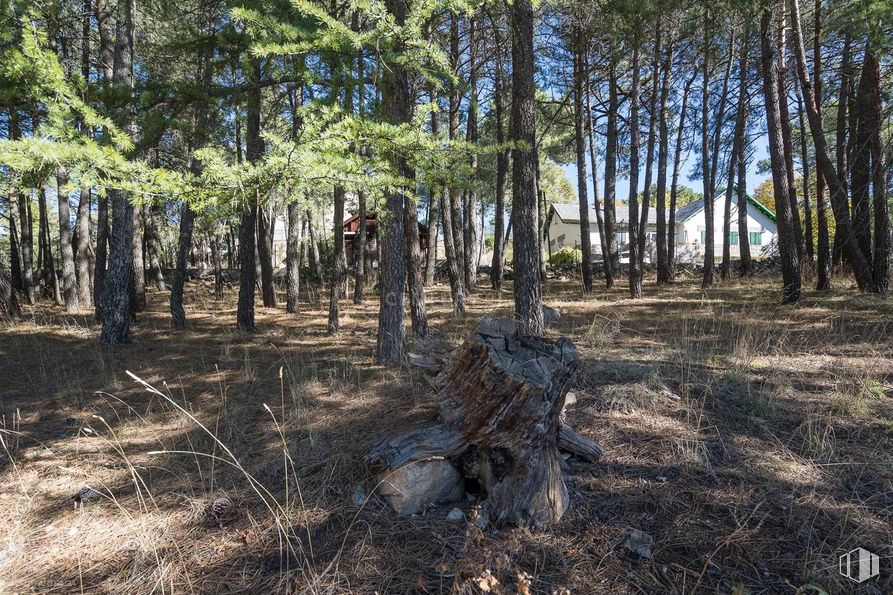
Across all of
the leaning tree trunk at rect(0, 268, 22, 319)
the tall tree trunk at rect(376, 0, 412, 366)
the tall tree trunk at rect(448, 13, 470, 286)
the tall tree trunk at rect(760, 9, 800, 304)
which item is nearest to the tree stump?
the tall tree trunk at rect(376, 0, 412, 366)

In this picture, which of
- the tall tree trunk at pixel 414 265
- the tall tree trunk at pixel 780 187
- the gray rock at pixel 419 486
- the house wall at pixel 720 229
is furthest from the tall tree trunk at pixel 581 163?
the house wall at pixel 720 229

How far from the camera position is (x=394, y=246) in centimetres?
507

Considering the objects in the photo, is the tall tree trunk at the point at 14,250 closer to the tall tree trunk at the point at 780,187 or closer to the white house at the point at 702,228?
the tall tree trunk at the point at 780,187

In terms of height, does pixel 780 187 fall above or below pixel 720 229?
below

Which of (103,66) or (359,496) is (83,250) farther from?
(359,496)

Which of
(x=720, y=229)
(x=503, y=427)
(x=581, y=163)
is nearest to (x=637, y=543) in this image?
(x=503, y=427)

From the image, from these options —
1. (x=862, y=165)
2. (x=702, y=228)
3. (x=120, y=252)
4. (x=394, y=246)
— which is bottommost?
(x=394, y=246)

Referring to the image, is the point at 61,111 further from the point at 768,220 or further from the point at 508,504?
the point at 768,220

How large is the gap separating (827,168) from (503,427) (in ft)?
29.6

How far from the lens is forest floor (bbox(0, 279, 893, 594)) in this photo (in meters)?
2.03

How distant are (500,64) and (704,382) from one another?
9933 mm

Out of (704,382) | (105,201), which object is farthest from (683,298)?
(105,201)

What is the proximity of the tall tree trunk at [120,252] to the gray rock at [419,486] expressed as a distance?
6615 millimetres

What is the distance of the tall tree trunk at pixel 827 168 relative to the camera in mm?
7586
